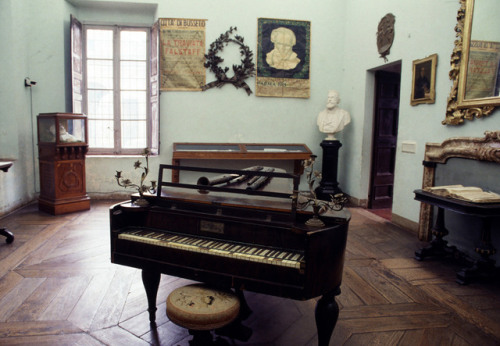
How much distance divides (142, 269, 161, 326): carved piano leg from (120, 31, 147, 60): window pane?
552 centimetres

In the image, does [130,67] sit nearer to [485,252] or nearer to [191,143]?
[191,143]

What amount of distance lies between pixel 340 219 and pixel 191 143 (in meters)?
5.04

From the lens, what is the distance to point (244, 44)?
669 cm

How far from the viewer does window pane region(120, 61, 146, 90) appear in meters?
6.97

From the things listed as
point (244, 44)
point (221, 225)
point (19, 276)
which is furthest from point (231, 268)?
point (244, 44)

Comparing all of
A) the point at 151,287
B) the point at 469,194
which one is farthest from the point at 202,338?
the point at 469,194

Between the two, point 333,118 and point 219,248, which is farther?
point 333,118

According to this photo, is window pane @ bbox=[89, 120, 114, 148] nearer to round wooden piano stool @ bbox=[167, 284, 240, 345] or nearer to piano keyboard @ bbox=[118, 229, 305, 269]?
piano keyboard @ bbox=[118, 229, 305, 269]

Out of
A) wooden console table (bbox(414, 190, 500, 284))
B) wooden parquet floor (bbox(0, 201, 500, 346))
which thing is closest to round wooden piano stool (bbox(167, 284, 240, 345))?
wooden parquet floor (bbox(0, 201, 500, 346))

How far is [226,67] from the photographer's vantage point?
667 cm

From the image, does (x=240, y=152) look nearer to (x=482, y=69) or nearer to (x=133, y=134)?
(x=133, y=134)

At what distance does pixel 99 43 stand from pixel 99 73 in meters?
0.55

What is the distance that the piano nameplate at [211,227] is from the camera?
212cm

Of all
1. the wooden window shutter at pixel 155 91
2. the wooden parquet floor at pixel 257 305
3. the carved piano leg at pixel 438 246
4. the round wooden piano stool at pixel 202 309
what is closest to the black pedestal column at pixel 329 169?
the wooden parquet floor at pixel 257 305
